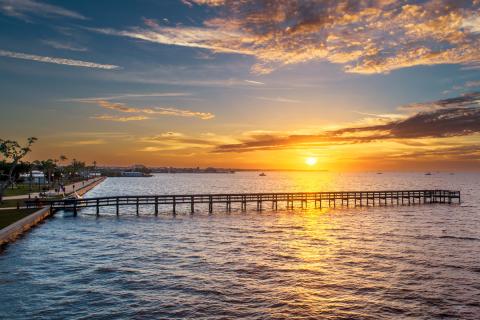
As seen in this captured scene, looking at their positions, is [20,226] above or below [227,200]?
below

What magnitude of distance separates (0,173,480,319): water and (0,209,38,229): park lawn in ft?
6.96

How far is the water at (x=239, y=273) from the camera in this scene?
1833 cm

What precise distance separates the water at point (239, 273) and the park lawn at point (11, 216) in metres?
2.12

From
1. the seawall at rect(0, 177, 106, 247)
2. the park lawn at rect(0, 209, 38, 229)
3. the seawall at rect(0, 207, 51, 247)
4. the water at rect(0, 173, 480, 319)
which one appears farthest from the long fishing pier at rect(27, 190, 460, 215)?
the water at rect(0, 173, 480, 319)

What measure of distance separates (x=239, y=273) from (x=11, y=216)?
2773 centimetres

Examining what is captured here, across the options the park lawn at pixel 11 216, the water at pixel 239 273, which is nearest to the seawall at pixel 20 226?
the park lawn at pixel 11 216

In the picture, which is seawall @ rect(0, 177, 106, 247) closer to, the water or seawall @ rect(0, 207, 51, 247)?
seawall @ rect(0, 207, 51, 247)

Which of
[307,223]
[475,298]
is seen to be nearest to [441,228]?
→ [307,223]

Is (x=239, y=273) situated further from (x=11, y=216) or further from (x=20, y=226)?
(x=11, y=216)

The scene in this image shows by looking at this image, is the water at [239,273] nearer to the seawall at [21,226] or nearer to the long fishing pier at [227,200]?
the seawall at [21,226]

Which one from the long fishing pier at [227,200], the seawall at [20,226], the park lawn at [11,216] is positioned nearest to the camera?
the seawall at [20,226]

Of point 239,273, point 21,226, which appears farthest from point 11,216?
point 239,273

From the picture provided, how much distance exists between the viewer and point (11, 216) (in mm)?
39656

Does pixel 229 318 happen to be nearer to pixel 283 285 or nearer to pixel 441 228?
pixel 283 285
